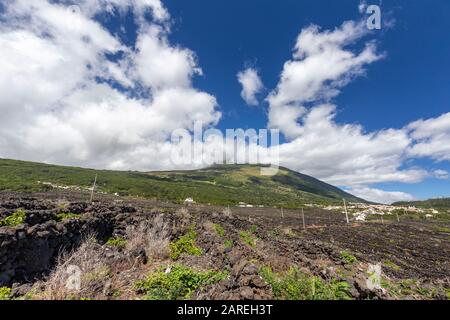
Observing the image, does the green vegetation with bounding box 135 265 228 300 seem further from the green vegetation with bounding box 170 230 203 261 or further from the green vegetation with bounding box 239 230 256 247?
the green vegetation with bounding box 239 230 256 247

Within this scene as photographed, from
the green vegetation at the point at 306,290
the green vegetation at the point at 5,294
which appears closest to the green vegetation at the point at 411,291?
the green vegetation at the point at 306,290

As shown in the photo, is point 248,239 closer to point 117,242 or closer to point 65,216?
point 117,242

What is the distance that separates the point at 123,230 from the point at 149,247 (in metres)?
4.61

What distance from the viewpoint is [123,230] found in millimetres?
14234

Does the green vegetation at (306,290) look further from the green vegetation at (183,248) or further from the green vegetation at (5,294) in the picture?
the green vegetation at (5,294)

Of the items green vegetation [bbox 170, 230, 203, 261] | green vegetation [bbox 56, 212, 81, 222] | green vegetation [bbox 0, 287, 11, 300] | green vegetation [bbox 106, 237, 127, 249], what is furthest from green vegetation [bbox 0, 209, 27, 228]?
green vegetation [bbox 170, 230, 203, 261]

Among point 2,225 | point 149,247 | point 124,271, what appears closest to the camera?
point 124,271

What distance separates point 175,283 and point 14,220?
7771 millimetres

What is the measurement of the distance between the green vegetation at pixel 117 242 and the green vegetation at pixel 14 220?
372 centimetres

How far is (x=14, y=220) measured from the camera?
10.1 metres

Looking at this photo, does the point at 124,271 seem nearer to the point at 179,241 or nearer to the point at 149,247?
the point at 149,247

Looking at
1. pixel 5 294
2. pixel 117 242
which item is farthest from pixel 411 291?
pixel 117 242

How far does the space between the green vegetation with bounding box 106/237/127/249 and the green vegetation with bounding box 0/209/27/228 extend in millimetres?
3723
